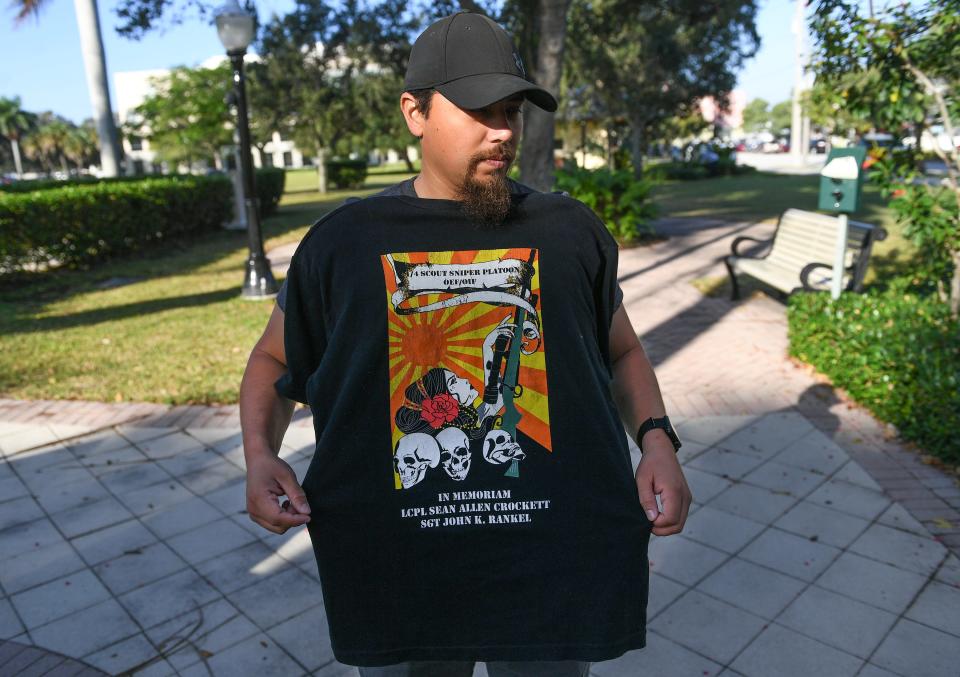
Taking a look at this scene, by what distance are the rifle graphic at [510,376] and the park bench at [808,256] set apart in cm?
591

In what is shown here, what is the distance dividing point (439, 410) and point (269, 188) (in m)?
20.6

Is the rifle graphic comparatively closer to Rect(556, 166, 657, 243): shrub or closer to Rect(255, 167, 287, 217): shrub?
Rect(556, 166, 657, 243): shrub

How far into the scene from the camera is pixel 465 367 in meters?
1.41

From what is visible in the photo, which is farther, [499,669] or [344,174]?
[344,174]

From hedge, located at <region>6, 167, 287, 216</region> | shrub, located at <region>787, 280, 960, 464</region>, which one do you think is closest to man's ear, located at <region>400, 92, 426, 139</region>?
shrub, located at <region>787, 280, 960, 464</region>

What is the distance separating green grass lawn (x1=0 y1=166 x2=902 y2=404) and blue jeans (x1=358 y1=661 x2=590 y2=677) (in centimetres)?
450

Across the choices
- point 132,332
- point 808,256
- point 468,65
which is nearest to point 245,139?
point 132,332

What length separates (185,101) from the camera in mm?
44562

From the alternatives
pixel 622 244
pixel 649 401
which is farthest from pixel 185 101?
pixel 649 401

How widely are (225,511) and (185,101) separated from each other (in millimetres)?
46442

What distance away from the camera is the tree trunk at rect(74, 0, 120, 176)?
15.4 m

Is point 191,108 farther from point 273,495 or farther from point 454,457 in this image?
point 454,457

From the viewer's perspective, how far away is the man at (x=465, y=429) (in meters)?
1.39

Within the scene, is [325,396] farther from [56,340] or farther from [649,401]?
[56,340]
